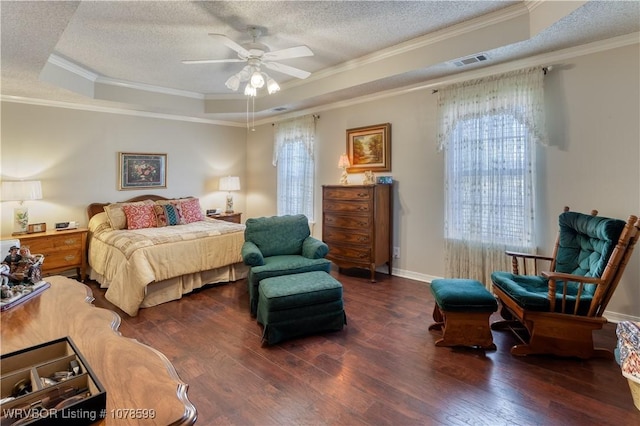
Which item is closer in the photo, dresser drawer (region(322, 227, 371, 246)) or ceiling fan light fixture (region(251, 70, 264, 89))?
ceiling fan light fixture (region(251, 70, 264, 89))

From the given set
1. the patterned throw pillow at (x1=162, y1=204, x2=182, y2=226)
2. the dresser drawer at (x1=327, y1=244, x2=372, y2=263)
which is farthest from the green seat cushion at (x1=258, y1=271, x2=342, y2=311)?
the patterned throw pillow at (x1=162, y1=204, x2=182, y2=226)

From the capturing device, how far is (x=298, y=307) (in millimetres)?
2615

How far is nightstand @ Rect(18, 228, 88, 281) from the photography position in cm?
Result: 386

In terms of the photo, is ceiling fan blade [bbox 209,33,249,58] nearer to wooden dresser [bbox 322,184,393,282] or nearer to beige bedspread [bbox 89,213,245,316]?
wooden dresser [bbox 322,184,393,282]

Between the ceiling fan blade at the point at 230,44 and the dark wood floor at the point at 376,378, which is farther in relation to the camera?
the ceiling fan blade at the point at 230,44

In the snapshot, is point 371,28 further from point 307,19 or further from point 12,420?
point 12,420

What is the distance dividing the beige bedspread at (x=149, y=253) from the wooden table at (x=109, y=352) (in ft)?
5.97

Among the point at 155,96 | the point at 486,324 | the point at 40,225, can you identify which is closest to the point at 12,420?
the point at 486,324

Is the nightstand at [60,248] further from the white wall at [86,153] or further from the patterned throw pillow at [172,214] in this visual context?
the patterned throw pillow at [172,214]

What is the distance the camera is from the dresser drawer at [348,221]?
4.04m

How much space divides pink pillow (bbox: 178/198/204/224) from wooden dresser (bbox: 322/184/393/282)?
2.08 m

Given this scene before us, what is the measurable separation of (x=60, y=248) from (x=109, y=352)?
406 centimetres

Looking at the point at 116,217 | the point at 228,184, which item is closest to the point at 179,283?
the point at 116,217

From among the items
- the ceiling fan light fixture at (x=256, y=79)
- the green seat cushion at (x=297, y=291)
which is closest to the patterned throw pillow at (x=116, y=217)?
the green seat cushion at (x=297, y=291)
